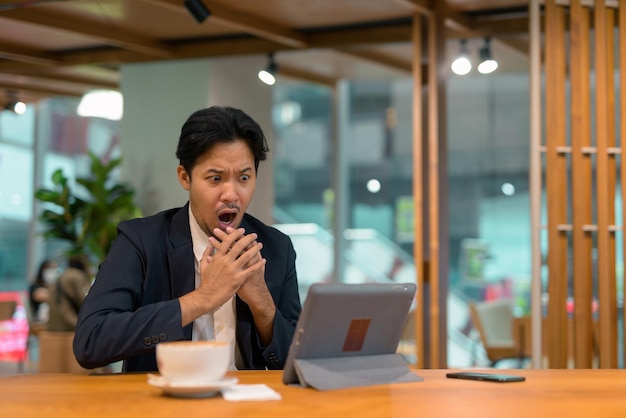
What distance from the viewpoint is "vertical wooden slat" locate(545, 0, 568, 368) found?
580 centimetres

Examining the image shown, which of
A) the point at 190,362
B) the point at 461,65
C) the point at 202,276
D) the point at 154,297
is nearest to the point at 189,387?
the point at 190,362

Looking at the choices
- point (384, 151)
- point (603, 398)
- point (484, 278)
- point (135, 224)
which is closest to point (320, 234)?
point (384, 151)

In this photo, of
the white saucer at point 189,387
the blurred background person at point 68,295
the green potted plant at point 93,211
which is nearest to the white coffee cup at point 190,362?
the white saucer at point 189,387

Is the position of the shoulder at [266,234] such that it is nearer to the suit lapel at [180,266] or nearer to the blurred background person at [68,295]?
the suit lapel at [180,266]

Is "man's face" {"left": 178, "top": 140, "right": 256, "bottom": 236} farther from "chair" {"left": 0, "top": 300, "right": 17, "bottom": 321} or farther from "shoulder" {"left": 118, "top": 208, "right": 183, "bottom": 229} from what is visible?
"chair" {"left": 0, "top": 300, "right": 17, "bottom": 321}

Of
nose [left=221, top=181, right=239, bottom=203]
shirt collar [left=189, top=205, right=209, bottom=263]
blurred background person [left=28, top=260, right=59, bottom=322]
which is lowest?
blurred background person [left=28, top=260, right=59, bottom=322]

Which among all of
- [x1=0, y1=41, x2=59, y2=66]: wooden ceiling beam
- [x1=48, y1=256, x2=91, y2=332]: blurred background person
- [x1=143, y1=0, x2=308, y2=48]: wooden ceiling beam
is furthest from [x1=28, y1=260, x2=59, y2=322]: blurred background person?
[x1=143, y1=0, x2=308, y2=48]: wooden ceiling beam

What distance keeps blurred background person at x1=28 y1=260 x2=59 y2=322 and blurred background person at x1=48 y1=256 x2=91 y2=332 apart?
4.92 ft

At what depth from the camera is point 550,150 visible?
19.1ft

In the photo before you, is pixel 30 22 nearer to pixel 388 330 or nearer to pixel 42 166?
pixel 42 166

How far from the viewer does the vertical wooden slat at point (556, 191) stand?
19.0 ft

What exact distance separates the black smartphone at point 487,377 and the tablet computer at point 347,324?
14 cm

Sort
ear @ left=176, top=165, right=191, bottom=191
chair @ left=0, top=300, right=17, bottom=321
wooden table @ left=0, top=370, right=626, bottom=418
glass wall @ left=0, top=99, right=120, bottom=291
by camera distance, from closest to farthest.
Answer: wooden table @ left=0, top=370, right=626, bottom=418, ear @ left=176, top=165, right=191, bottom=191, chair @ left=0, top=300, right=17, bottom=321, glass wall @ left=0, top=99, right=120, bottom=291

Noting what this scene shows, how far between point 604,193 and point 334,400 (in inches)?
177
